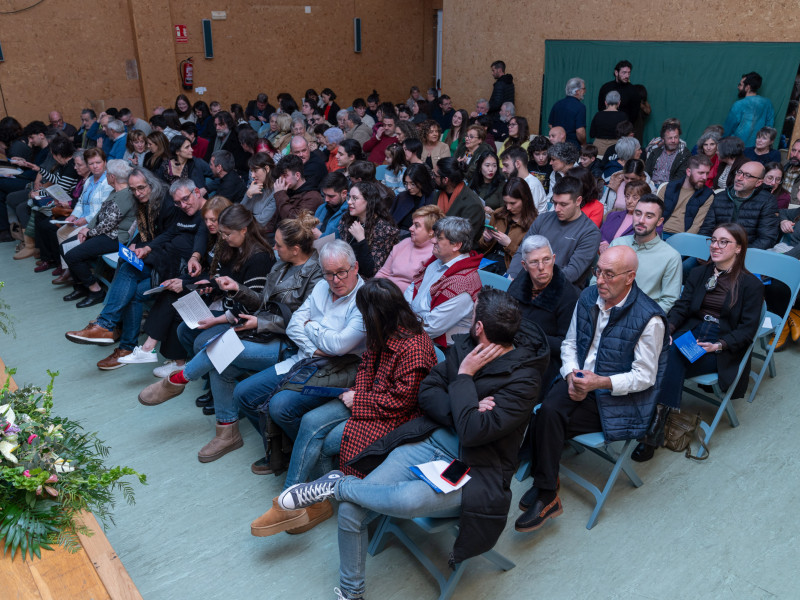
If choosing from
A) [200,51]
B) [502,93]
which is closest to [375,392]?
[502,93]

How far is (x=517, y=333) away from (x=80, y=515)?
1808 millimetres

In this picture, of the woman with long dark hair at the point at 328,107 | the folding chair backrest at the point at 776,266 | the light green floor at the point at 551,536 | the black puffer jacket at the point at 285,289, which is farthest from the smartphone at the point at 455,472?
the woman with long dark hair at the point at 328,107

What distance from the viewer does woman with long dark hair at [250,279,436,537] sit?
2744 millimetres

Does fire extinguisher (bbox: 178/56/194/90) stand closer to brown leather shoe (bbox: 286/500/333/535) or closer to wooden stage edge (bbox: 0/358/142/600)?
brown leather shoe (bbox: 286/500/333/535)

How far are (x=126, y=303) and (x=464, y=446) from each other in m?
3.36

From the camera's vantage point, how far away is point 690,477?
327 centimetres

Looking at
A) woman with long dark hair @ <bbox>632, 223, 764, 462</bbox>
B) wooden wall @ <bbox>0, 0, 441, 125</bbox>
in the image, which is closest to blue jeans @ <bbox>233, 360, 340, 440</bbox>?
woman with long dark hair @ <bbox>632, 223, 764, 462</bbox>

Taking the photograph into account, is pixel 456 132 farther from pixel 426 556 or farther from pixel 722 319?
pixel 426 556

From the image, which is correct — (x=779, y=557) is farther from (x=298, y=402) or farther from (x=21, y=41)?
(x=21, y=41)

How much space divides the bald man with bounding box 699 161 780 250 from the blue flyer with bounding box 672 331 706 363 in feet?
4.79

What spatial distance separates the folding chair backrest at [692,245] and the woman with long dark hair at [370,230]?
6.58ft

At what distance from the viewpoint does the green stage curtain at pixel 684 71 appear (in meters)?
7.25

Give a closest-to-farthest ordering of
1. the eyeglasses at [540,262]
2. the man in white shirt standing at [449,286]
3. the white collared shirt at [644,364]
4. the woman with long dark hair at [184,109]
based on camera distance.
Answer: the white collared shirt at [644,364]
the eyeglasses at [540,262]
the man in white shirt standing at [449,286]
the woman with long dark hair at [184,109]

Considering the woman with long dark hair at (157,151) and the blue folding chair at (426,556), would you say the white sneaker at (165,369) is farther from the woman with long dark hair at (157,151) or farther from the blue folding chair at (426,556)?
the woman with long dark hair at (157,151)
